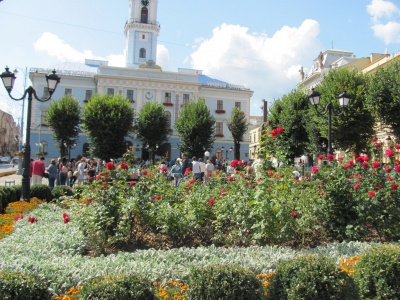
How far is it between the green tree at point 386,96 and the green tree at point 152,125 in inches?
804

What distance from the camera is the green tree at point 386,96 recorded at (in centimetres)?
2109

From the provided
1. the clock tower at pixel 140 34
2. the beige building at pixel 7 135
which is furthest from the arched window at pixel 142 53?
the beige building at pixel 7 135

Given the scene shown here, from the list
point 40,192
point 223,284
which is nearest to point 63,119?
point 40,192

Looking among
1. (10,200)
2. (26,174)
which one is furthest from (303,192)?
(10,200)

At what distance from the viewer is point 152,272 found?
4176mm

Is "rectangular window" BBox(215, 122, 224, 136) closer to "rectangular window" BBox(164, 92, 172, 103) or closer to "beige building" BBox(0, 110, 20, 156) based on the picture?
"rectangular window" BBox(164, 92, 172, 103)

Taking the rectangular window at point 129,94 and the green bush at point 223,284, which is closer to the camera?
the green bush at point 223,284

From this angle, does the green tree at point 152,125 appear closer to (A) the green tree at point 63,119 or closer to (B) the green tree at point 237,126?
(A) the green tree at point 63,119

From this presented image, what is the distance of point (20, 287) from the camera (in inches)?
109

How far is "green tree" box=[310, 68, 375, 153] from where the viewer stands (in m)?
23.7

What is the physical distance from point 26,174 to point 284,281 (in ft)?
30.5

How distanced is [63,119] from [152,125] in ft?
26.9

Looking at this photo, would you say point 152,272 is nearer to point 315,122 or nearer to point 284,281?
point 284,281

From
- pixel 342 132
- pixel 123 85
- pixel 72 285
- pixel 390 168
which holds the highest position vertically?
pixel 123 85
